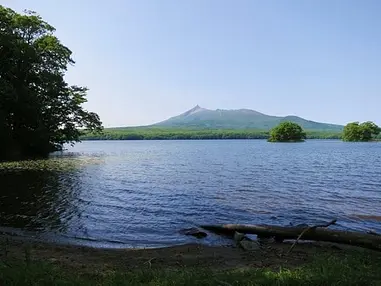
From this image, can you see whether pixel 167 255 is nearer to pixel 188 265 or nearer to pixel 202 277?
pixel 188 265

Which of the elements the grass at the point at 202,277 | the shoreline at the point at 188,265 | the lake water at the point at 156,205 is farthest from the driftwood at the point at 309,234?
the grass at the point at 202,277

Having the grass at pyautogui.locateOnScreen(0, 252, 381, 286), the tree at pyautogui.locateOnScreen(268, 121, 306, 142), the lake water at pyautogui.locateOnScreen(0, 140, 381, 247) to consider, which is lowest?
the lake water at pyautogui.locateOnScreen(0, 140, 381, 247)

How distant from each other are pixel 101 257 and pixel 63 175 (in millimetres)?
25369

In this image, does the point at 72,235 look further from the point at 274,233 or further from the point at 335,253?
the point at 335,253

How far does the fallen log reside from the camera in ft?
38.5

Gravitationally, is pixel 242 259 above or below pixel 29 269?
below

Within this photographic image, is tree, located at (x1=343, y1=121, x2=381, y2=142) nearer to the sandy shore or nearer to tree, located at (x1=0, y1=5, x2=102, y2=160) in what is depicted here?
tree, located at (x1=0, y1=5, x2=102, y2=160)


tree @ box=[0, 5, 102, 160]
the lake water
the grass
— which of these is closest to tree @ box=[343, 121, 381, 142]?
tree @ box=[0, 5, 102, 160]

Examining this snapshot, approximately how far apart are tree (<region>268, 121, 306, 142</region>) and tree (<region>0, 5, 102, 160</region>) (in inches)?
5278

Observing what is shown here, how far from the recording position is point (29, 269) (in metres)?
7.84

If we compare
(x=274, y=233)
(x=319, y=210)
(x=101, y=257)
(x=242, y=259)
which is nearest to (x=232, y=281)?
(x=242, y=259)

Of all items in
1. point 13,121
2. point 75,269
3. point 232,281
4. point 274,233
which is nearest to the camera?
point 232,281

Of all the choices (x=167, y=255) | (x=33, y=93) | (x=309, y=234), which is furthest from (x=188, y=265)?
(x=33, y=93)

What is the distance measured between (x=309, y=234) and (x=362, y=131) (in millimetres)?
196487
